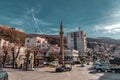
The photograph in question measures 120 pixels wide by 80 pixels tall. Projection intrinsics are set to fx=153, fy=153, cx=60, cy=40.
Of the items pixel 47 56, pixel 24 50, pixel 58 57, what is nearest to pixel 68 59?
pixel 58 57

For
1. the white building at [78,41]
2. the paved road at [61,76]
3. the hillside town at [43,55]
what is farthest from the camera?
the white building at [78,41]

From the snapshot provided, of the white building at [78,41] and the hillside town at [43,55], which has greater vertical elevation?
the white building at [78,41]

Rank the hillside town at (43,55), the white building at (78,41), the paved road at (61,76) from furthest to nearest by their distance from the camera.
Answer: the white building at (78,41) → the hillside town at (43,55) → the paved road at (61,76)

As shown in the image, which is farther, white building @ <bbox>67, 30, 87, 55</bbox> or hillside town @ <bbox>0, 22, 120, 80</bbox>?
white building @ <bbox>67, 30, 87, 55</bbox>

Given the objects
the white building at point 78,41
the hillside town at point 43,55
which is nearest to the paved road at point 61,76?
the hillside town at point 43,55

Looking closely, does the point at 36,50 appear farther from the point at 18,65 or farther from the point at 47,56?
the point at 47,56

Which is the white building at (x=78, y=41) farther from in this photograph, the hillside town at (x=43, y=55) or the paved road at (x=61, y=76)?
the paved road at (x=61, y=76)

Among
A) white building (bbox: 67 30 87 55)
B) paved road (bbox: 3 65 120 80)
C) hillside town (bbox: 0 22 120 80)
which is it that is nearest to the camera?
paved road (bbox: 3 65 120 80)

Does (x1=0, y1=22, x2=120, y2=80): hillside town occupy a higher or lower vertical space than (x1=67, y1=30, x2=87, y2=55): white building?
lower

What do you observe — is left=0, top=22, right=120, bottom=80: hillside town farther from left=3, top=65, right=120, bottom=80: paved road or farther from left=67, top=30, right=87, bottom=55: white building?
left=3, top=65, right=120, bottom=80: paved road

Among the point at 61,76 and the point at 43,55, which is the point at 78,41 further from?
the point at 61,76

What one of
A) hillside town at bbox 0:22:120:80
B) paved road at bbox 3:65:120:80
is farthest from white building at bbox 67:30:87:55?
paved road at bbox 3:65:120:80

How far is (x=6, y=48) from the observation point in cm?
4419

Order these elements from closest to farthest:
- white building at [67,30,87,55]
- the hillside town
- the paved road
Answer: the paved road
the hillside town
white building at [67,30,87,55]
